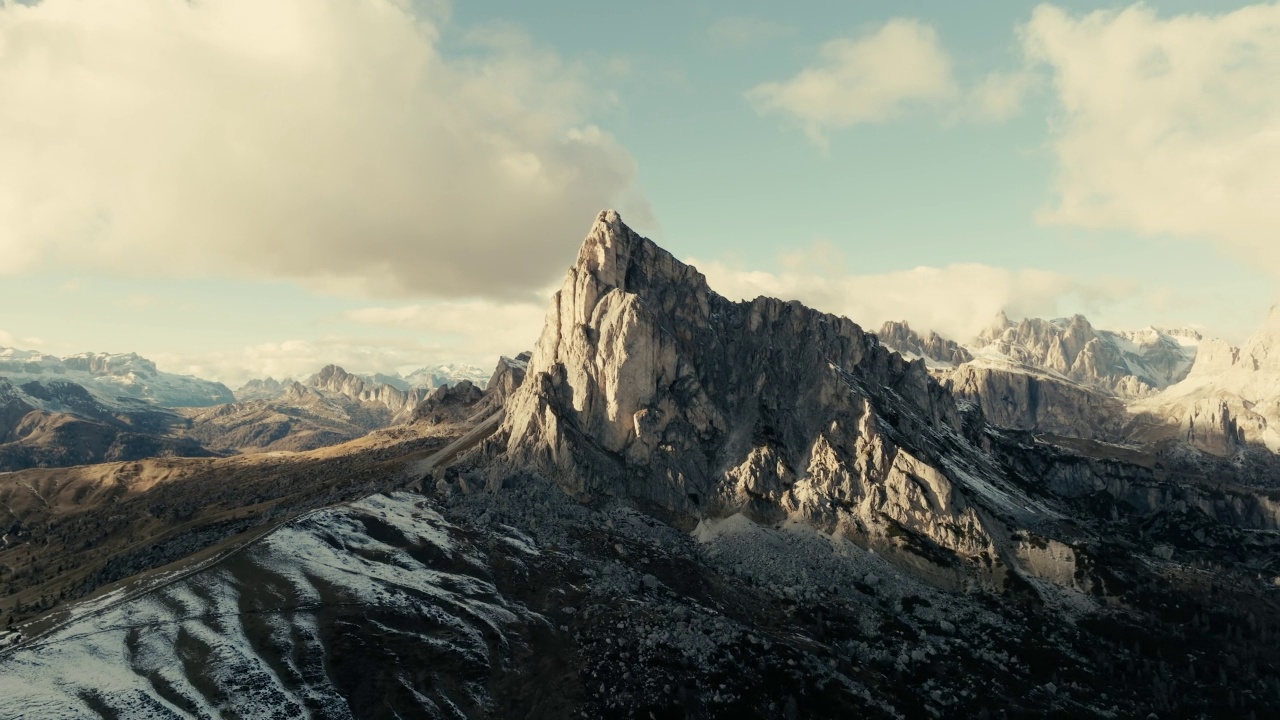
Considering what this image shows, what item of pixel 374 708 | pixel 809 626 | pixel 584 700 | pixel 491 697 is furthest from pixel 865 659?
pixel 374 708

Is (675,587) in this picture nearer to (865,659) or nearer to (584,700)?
(865,659)

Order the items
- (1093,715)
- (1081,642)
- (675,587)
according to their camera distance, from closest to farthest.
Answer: (1093,715) → (675,587) → (1081,642)

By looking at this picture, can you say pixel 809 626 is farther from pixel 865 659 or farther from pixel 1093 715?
pixel 1093 715

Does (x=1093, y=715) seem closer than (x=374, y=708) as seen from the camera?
No

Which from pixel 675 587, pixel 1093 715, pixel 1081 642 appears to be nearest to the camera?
pixel 1093 715

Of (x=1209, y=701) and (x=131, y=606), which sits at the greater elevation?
(x=131, y=606)

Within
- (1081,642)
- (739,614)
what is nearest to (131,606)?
(739,614)
